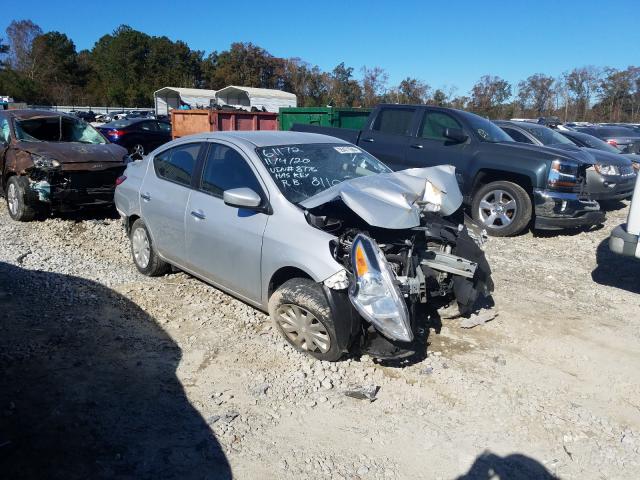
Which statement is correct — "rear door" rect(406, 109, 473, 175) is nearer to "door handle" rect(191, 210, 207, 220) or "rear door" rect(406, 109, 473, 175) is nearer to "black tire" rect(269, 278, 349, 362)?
"door handle" rect(191, 210, 207, 220)

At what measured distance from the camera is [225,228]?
437cm

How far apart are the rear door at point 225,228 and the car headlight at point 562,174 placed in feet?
16.5

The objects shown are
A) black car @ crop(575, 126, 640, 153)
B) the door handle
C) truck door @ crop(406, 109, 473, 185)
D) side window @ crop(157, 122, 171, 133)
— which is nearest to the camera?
the door handle

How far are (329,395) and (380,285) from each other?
0.85 meters

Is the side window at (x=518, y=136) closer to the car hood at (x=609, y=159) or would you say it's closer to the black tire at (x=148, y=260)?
the car hood at (x=609, y=159)

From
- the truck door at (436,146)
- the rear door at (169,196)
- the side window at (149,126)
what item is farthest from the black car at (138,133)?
the rear door at (169,196)

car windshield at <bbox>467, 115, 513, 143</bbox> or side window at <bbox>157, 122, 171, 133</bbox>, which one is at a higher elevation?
car windshield at <bbox>467, 115, 513, 143</bbox>

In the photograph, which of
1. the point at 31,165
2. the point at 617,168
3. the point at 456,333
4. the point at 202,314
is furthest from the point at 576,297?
the point at 31,165

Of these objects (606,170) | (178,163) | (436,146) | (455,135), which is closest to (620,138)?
(606,170)

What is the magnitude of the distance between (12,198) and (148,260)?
3882 mm

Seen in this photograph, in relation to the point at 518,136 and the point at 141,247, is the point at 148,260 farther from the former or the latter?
the point at 518,136

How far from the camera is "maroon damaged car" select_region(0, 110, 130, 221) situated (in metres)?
7.54

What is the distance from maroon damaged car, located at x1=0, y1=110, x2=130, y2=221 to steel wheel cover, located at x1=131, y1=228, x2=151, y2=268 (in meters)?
2.50

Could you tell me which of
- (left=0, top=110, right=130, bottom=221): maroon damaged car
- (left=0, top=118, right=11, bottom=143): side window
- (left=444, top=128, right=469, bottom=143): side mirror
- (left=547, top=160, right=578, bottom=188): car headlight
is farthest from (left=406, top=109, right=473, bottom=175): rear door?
(left=0, top=118, right=11, bottom=143): side window
